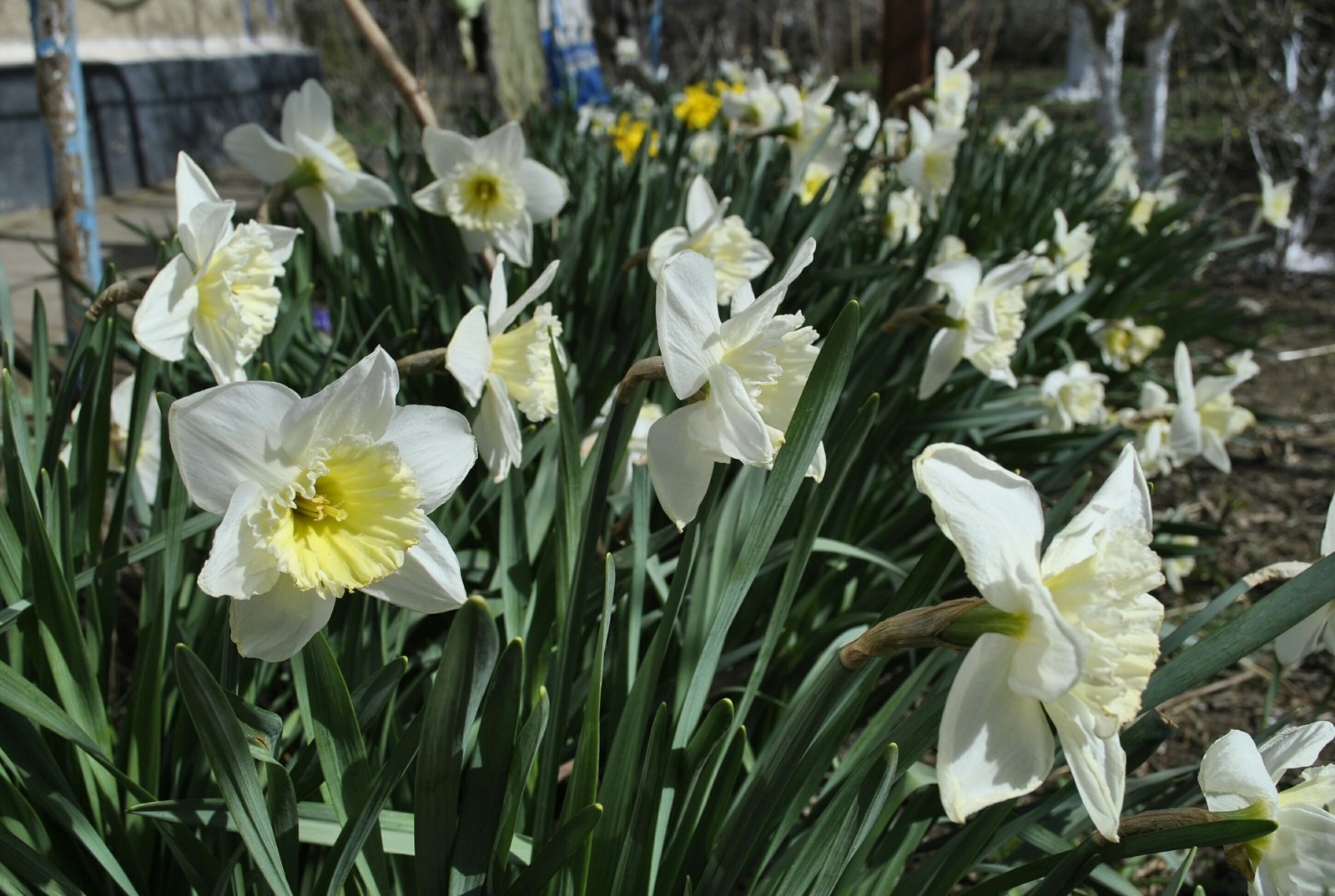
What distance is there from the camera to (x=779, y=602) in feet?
3.42

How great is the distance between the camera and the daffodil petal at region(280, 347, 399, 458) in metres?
0.82

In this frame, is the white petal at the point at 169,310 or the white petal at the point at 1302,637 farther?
the white petal at the point at 169,310

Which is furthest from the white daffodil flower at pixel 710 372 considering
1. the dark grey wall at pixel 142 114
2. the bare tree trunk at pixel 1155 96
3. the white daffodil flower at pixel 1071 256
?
the dark grey wall at pixel 142 114

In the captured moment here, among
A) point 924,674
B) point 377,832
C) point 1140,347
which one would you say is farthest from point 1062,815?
A: point 1140,347

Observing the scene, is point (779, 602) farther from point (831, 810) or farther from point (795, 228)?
point (795, 228)

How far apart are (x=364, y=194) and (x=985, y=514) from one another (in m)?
1.47

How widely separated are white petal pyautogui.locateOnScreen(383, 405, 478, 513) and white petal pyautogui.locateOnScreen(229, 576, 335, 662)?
0.13 m

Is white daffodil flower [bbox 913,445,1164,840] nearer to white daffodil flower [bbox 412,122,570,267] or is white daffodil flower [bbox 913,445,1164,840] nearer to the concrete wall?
white daffodil flower [bbox 412,122,570,267]

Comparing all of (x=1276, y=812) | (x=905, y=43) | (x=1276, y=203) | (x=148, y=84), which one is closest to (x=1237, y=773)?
(x=1276, y=812)

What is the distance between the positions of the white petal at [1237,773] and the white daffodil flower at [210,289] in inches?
45.4

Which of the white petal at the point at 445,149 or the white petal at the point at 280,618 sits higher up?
the white petal at the point at 445,149

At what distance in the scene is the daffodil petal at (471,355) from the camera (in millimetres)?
1166

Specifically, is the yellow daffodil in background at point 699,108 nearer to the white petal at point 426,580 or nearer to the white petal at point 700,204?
the white petal at point 700,204

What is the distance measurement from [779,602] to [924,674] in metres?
0.29
